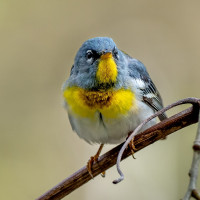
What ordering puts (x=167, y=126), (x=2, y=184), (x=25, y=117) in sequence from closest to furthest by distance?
(x=167, y=126) → (x=2, y=184) → (x=25, y=117)

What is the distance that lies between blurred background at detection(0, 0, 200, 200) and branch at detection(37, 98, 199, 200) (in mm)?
1859

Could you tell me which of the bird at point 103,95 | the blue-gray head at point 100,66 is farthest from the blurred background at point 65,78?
the blue-gray head at point 100,66

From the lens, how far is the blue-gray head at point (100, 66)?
11.9 ft

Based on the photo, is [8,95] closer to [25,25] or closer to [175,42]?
[25,25]

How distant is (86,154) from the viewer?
5941 mm

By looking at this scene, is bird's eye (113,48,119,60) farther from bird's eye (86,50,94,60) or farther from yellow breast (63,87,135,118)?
yellow breast (63,87,135,118)

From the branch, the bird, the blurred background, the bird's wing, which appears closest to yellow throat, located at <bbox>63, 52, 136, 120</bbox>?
the bird

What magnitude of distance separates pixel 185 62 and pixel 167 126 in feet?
13.5

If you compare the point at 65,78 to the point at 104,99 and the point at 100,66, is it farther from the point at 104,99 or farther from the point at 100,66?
the point at 104,99

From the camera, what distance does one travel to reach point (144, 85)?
404 centimetres

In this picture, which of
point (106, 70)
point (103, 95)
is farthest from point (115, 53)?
point (103, 95)

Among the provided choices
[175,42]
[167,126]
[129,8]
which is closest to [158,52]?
[175,42]

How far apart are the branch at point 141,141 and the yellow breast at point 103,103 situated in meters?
0.41

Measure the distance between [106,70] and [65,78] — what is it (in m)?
2.77
